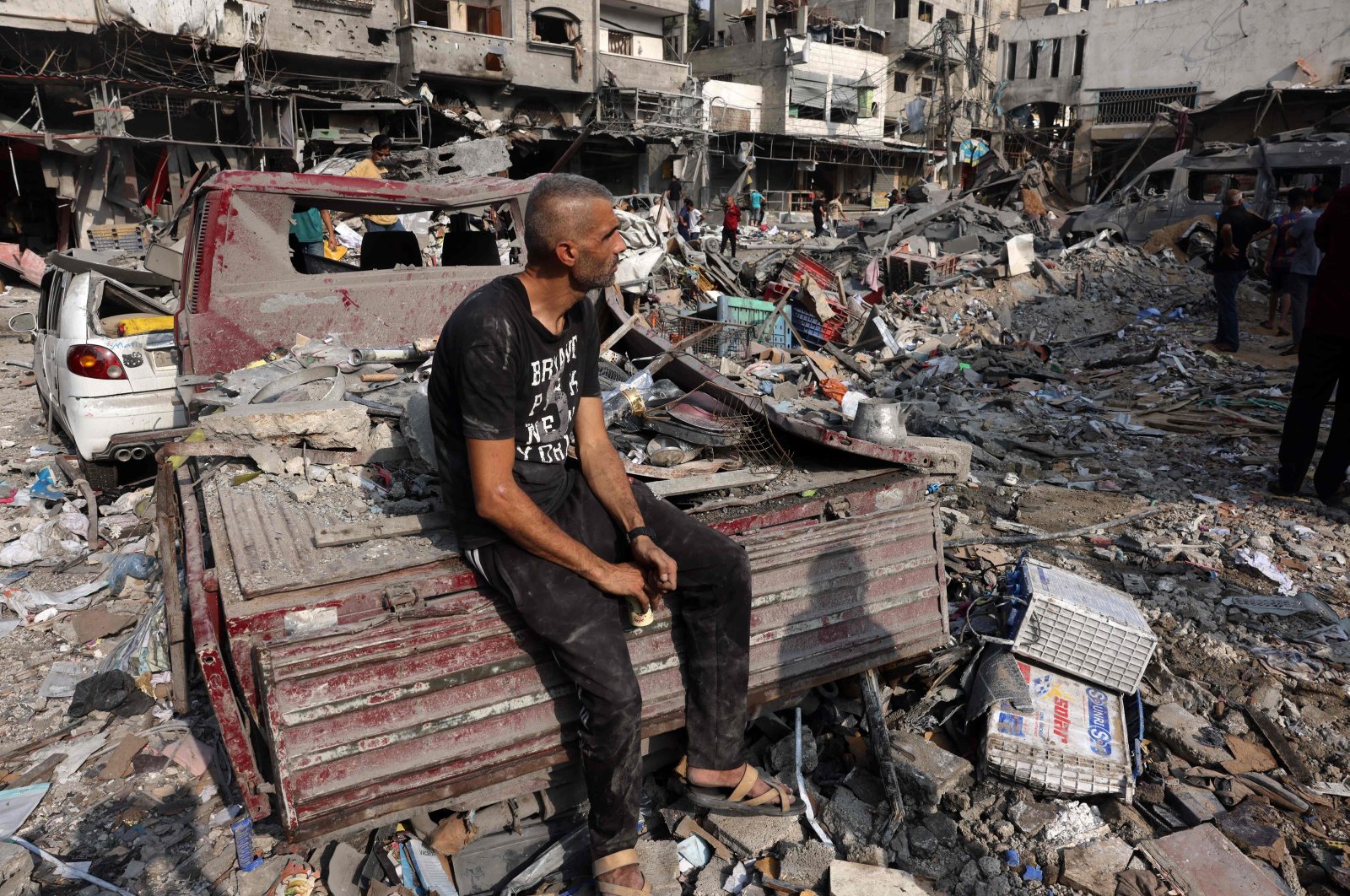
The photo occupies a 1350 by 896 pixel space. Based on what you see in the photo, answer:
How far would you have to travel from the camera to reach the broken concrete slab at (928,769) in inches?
106

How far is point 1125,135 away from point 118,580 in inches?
1568

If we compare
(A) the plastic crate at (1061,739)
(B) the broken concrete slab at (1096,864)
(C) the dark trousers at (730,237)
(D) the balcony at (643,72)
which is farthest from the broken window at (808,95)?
(B) the broken concrete slab at (1096,864)

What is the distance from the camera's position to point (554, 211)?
2246mm

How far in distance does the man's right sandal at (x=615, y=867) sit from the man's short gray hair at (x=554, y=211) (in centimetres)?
169

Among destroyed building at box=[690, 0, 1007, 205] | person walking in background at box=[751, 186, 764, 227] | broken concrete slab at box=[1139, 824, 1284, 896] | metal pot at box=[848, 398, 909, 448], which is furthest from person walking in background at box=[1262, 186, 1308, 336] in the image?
destroyed building at box=[690, 0, 1007, 205]

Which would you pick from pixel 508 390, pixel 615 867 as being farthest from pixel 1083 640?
pixel 508 390

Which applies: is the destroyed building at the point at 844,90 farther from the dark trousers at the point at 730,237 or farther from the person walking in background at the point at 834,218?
the dark trousers at the point at 730,237

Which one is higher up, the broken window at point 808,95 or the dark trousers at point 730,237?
the broken window at point 808,95

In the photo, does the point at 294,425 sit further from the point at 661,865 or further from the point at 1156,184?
the point at 1156,184

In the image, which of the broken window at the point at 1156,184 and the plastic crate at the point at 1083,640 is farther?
the broken window at the point at 1156,184

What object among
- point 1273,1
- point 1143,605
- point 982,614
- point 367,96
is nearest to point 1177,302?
point 1143,605

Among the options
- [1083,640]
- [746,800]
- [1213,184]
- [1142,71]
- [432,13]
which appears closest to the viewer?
[746,800]

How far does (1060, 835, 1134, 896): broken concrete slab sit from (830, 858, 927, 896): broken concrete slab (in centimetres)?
48

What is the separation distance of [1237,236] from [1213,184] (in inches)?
347
